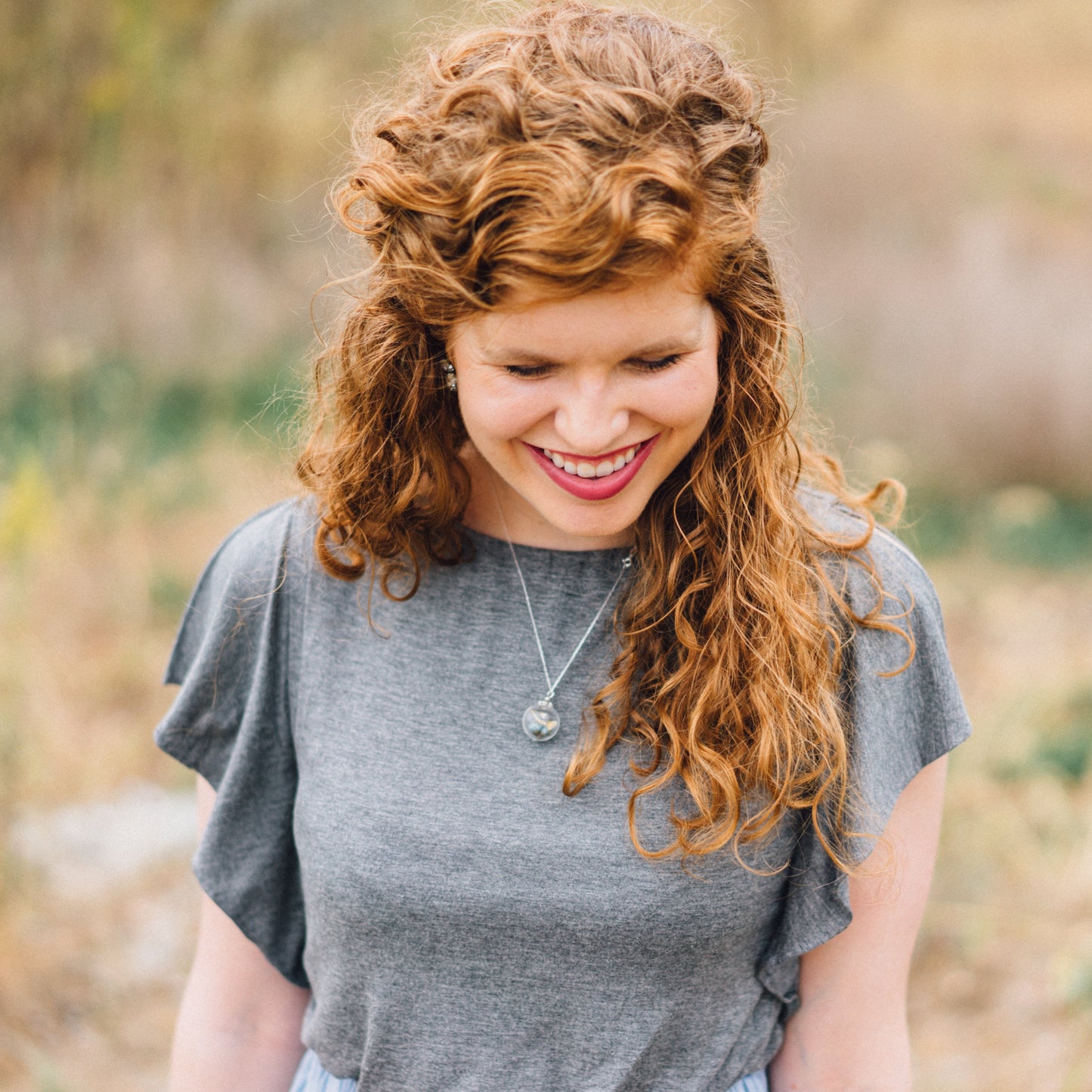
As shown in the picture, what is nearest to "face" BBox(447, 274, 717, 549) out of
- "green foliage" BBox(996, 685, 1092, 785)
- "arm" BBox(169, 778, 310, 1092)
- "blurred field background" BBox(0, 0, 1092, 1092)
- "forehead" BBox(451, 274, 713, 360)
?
"forehead" BBox(451, 274, 713, 360)

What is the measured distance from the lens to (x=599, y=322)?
41.6 inches

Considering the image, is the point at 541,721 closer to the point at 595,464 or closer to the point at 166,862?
the point at 595,464

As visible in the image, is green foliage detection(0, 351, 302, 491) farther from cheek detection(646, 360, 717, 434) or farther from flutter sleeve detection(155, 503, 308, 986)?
cheek detection(646, 360, 717, 434)

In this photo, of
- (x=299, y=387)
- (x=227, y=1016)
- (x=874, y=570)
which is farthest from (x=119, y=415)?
(x=874, y=570)

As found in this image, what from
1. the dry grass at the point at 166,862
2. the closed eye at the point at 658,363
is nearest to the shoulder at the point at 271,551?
the closed eye at the point at 658,363

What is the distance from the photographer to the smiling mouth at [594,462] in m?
1.15

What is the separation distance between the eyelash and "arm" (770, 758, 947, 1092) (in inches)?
21.4

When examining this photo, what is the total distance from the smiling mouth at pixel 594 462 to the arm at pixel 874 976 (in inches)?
19.3

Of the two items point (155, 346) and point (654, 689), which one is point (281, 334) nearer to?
point (155, 346)

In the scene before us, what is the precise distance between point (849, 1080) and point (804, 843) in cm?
29

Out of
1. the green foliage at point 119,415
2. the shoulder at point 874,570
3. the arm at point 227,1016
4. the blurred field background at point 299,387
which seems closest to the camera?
the shoulder at point 874,570

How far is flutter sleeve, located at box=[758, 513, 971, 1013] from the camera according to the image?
1.21m

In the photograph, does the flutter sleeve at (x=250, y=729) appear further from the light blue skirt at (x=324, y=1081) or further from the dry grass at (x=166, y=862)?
the dry grass at (x=166, y=862)

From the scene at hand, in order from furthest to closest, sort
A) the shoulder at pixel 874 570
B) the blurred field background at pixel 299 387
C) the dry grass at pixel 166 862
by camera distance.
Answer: the blurred field background at pixel 299 387 < the dry grass at pixel 166 862 < the shoulder at pixel 874 570
